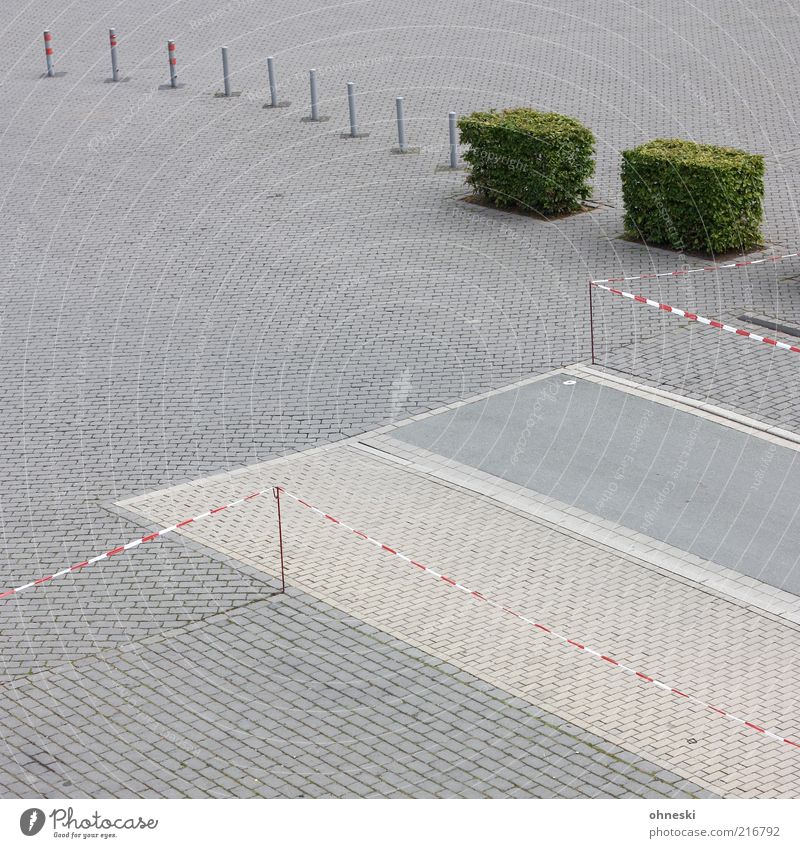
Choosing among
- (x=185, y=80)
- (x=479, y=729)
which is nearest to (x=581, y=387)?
(x=479, y=729)

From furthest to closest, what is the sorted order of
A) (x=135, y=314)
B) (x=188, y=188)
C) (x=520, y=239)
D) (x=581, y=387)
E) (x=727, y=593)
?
(x=188, y=188)
(x=520, y=239)
(x=135, y=314)
(x=581, y=387)
(x=727, y=593)

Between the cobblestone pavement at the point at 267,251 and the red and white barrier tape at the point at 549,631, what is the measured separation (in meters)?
1.15

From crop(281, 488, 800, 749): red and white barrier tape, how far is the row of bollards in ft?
34.5

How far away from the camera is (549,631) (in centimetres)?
1134

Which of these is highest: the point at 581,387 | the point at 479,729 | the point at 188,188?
the point at 188,188

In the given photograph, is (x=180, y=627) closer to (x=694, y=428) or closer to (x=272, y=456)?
(x=272, y=456)

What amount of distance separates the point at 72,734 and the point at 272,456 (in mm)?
4586

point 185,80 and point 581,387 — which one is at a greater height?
point 185,80

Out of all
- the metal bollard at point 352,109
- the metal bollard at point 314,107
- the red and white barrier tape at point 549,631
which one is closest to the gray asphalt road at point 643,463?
the red and white barrier tape at point 549,631

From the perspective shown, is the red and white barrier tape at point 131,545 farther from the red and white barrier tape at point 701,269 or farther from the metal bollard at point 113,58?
the metal bollard at point 113,58

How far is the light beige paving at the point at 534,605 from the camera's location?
398 inches

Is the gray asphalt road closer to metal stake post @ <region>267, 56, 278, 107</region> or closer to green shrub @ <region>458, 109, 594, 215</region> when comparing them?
green shrub @ <region>458, 109, 594, 215</region>
